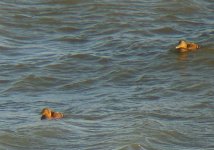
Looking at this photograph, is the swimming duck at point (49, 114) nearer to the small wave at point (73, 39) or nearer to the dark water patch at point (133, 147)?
the dark water patch at point (133, 147)

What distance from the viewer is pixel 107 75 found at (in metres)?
11.1

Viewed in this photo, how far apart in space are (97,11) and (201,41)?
9.96ft

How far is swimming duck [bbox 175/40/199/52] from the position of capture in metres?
11.8

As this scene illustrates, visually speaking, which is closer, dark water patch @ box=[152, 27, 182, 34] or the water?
the water

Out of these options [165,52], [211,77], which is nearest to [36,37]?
[165,52]

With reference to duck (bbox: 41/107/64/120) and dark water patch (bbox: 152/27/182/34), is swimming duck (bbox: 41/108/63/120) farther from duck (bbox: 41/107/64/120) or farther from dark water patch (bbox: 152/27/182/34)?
dark water patch (bbox: 152/27/182/34)

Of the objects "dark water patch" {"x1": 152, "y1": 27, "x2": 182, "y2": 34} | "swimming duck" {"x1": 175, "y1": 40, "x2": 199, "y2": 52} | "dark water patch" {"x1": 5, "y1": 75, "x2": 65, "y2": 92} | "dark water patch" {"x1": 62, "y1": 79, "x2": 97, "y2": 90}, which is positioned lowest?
"dark water patch" {"x1": 62, "y1": 79, "x2": 97, "y2": 90}

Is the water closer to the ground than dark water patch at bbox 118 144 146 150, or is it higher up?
closer to the ground

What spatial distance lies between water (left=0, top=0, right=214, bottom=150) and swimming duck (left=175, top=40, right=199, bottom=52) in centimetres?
11

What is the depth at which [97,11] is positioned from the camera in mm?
14898

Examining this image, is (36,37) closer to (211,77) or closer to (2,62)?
(2,62)

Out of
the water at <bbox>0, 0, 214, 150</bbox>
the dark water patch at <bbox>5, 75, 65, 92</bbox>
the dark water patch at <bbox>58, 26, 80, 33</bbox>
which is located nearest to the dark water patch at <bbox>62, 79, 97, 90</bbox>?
the water at <bbox>0, 0, 214, 150</bbox>

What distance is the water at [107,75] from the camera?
27.5ft

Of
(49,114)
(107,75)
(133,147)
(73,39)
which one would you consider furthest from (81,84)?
(133,147)
